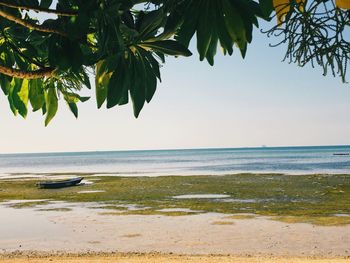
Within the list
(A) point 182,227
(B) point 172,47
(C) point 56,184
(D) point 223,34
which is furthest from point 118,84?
(C) point 56,184

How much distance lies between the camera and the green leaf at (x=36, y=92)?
1.65 meters

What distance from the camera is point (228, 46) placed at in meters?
1.15

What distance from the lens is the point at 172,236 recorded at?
12086mm

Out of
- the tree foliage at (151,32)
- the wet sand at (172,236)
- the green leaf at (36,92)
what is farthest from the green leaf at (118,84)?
the wet sand at (172,236)

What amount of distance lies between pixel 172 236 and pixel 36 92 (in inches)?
428

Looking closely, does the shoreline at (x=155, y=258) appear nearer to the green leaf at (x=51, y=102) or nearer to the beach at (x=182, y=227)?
→ the beach at (x=182, y=227)

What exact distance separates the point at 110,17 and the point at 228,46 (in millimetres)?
316

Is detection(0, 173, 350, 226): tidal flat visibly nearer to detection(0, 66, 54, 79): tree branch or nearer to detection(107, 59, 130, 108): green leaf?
detection(0, 66, 54, 79): tree branch

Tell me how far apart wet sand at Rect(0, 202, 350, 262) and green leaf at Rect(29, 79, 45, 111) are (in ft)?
26.3

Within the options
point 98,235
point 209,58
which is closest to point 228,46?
point 209,58

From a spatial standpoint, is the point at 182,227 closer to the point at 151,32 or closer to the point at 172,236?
the point at 172,236

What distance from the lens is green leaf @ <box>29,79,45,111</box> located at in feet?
5.41

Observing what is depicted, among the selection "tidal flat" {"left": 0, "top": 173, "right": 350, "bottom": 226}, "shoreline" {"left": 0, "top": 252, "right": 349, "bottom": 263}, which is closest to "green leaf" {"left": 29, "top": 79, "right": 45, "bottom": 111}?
"shoreline" {"left": 0, "top": 252, "right": 349, "bottom": 263}

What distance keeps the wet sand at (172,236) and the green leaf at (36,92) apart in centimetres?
A: 801
